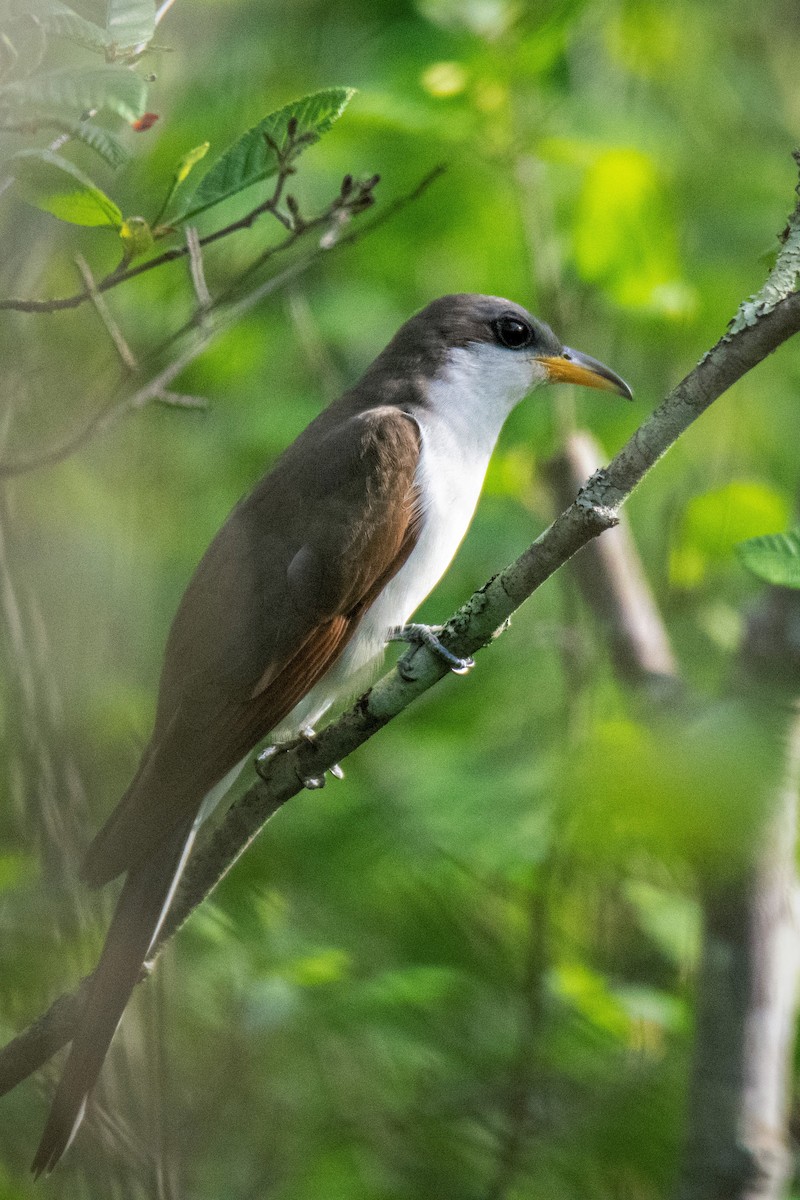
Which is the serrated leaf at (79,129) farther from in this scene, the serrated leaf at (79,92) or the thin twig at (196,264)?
the thin twig at (196,264)

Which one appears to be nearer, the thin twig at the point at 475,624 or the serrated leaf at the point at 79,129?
the serrated leaf at the point at 79,129

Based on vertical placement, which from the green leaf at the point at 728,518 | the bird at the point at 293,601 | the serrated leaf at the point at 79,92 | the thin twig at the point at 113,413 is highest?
the serrated leaf at the point at 79,92

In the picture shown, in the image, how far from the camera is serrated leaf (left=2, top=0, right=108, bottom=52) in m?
1.95

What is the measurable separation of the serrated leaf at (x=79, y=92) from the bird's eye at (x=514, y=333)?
2.42 meters

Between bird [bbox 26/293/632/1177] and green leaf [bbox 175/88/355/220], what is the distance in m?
0.97

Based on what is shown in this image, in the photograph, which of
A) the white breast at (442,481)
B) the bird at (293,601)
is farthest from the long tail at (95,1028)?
the white breast at (442,481)

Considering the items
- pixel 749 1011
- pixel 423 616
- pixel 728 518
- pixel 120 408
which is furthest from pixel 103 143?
pixel 749 1011

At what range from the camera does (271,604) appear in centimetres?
341

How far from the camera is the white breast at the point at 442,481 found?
360cm

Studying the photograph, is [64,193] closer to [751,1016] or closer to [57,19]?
[57,19]

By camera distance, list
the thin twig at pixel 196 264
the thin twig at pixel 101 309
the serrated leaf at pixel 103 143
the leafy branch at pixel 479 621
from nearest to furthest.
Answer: the serrated leaf at pixel 103 143, the leafy branch at pixel 479 621, the thin twig at pixel 101 309, the thin twig at pixel 196 264

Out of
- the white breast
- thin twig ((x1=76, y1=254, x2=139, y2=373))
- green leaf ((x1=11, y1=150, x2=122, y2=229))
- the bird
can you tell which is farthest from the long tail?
green leaf ((x1=11, y1=150, x2=122, y2=229))

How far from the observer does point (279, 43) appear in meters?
4.72

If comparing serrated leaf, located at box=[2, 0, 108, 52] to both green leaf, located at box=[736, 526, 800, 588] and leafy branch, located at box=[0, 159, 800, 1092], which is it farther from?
green leaf, located at box=[736, 526, 800, 588]
